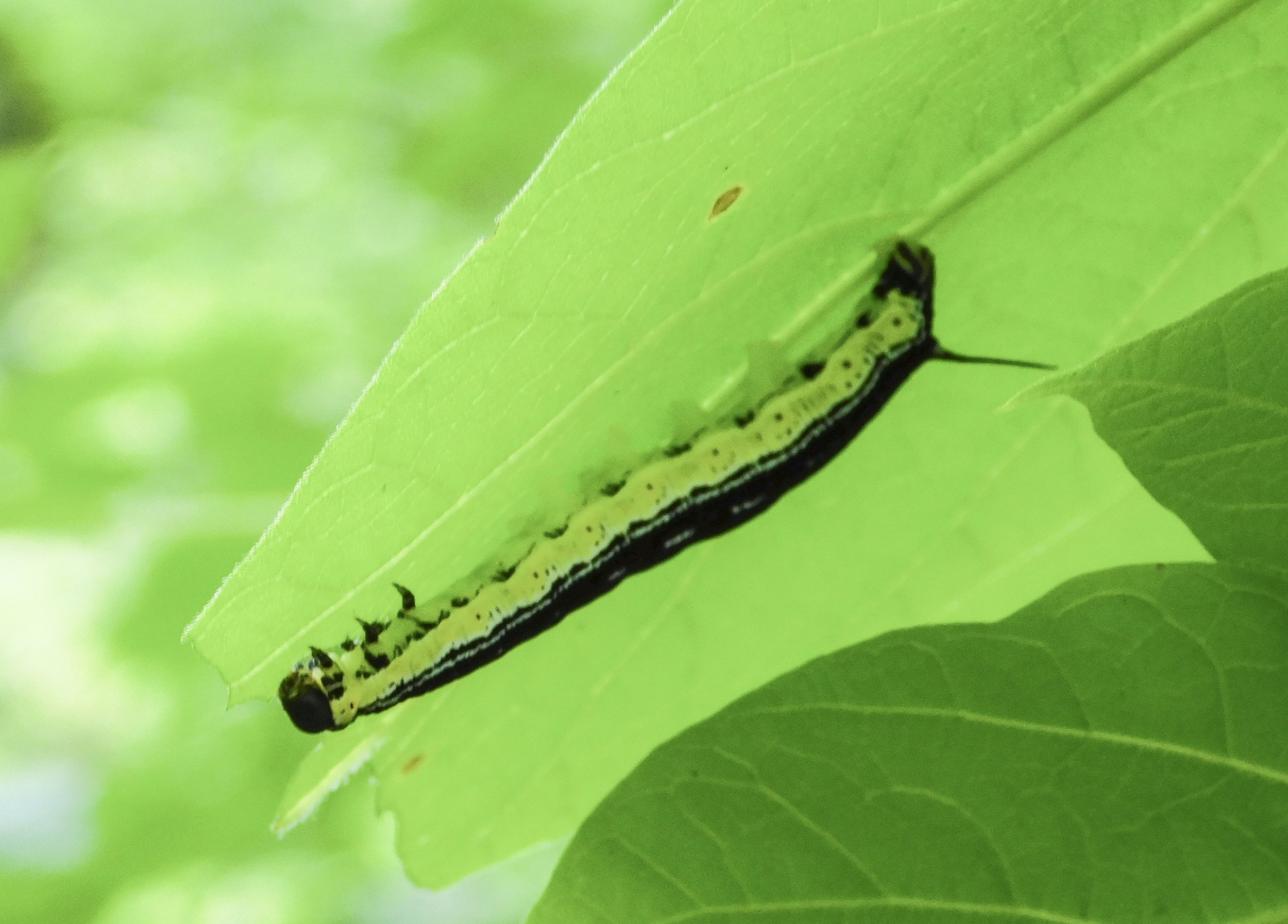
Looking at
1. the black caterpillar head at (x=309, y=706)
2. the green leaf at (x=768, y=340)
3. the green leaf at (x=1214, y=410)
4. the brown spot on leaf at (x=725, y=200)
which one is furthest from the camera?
the black caterpillar head at (x=309, y=706)

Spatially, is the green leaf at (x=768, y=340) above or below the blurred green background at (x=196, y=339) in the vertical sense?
below

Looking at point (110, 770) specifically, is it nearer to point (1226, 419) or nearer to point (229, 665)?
point (229, 665)

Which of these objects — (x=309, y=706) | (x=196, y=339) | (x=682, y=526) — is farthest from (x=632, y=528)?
(x=196, y=339)

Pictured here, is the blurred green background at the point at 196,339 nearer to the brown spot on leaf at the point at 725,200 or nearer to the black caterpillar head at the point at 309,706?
the black caterpillar head at the point at 309,706

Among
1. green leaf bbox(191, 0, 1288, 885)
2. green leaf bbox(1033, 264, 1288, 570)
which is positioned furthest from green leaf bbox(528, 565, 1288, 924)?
green leaf bbox(191, 0, 1288, 885)

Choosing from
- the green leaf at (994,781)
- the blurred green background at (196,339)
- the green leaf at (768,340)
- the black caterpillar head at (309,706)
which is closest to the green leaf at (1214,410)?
the green leaf at (994,781)

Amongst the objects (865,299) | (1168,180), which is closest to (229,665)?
(865,299)

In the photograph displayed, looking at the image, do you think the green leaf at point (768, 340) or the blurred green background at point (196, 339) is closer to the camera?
the green leaf at point (768, 340)

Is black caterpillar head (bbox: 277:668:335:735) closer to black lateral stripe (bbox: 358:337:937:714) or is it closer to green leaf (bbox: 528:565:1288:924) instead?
black lateral stripe (bbox: 358:337:937:714)
